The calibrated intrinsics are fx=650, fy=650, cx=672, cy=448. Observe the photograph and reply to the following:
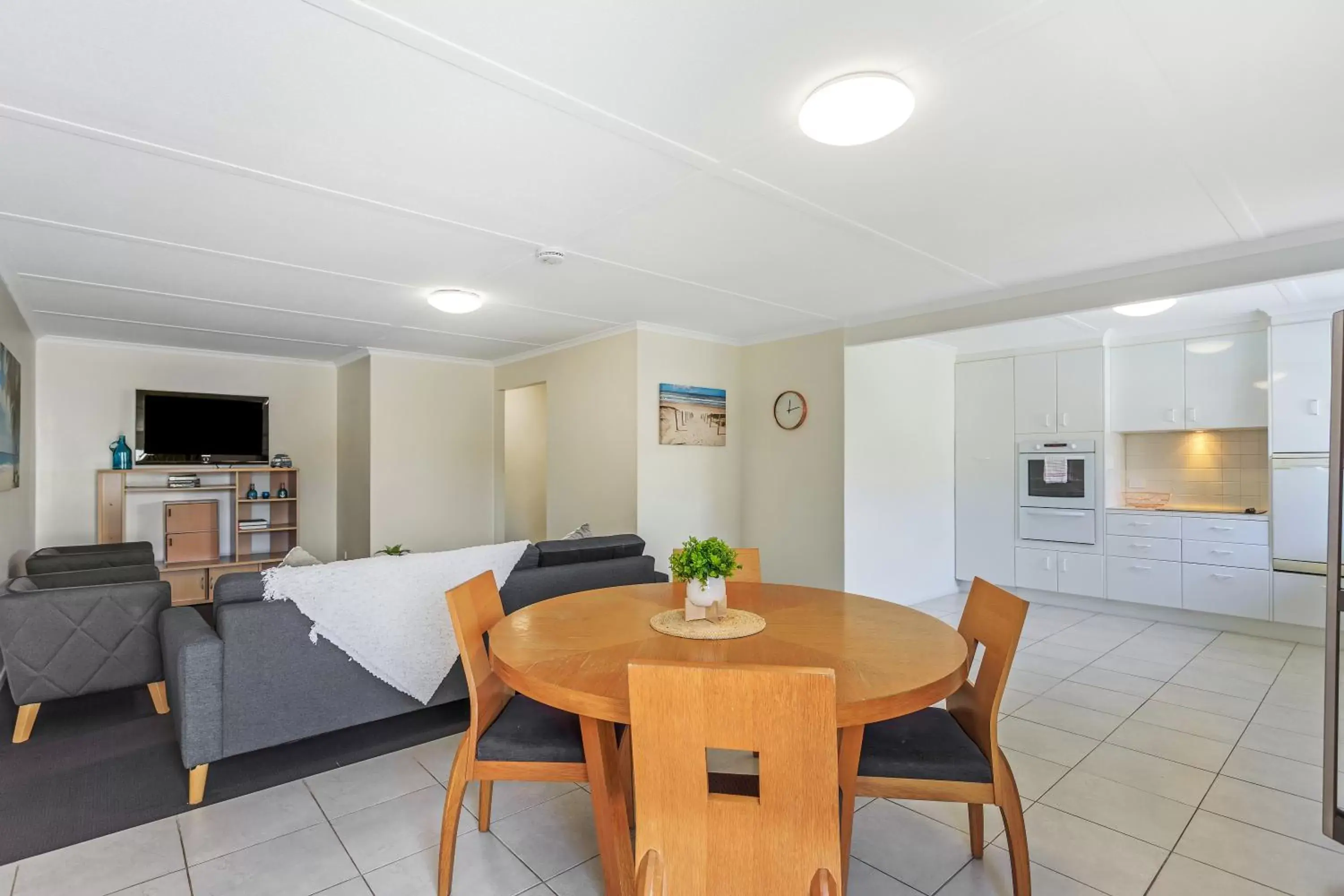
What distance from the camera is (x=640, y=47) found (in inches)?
65.0

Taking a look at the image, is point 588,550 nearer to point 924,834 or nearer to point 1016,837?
point 924,834

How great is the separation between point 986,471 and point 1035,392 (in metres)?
0.80

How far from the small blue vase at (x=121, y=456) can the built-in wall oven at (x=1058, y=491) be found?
763 cm

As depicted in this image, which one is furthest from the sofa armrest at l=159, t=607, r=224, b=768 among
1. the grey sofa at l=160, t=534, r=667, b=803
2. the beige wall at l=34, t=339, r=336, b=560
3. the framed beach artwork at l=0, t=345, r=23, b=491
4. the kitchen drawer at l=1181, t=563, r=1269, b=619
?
the kitchen drawer at l=1181, t=563, r=1269, b=619

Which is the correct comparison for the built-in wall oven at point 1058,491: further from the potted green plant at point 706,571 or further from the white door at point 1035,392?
the potted green plant at point 706,571

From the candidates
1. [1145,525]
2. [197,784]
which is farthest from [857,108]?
[1145,525]

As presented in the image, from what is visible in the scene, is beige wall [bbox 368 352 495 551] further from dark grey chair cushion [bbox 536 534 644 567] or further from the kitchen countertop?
the kitchen countertop

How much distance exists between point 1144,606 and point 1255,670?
4.16 feet

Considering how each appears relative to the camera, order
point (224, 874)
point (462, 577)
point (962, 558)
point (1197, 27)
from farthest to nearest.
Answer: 1. point (962, 558)
2. point (462, 577)
3. point (224, 874)
4. point (1197, 27)

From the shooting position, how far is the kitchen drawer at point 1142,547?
4941mm

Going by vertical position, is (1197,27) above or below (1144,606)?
above

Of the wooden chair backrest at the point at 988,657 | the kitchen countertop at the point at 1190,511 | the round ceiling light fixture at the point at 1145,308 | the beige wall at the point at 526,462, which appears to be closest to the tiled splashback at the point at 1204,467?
the kitchen countertop at the point at 1190,511

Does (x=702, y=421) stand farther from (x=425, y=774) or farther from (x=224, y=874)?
(x=224, y=874)

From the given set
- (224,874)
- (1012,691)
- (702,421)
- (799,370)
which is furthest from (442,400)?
(1012,691)
